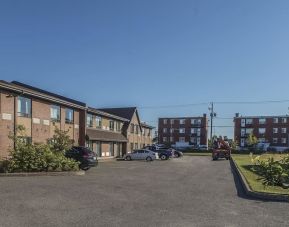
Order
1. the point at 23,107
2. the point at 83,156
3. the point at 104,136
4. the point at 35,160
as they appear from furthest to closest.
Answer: the point at 104,136
the point at 23,107
the point at 83,156
the point at 35,160

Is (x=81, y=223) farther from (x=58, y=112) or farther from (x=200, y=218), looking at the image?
(x=58, y=112)

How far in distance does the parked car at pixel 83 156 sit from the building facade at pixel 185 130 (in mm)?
A: 94887

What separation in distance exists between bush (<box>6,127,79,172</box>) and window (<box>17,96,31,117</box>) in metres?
5.81

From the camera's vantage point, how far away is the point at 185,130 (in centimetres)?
12406

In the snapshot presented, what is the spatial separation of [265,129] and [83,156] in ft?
306

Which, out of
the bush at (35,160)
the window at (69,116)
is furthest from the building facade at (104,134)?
the bush at (35,160)

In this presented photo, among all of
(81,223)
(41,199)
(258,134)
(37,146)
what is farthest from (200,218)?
(258,134)

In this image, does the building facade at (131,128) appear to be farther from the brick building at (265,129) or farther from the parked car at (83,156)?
the brick building at (265,129)

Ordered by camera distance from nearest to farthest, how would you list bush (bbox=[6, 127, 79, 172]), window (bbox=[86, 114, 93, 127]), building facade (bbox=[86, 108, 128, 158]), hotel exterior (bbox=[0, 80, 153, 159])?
bush (bbox=[6, 127, 79, 172]) < hotel exterior (bbox=[0, 80, 153, 159]) < window (bbox=[86, 114, 93, 127]) < building facade (bbox=[86, 108, 128, 158])

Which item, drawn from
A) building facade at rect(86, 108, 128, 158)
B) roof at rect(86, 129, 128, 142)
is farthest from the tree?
roof at rect(86, 129, 128, 142)

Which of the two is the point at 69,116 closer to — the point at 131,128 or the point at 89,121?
the point at 89,121

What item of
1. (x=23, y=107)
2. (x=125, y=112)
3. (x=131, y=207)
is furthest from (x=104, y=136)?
(x=131, y=207)

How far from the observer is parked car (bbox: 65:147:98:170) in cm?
2816

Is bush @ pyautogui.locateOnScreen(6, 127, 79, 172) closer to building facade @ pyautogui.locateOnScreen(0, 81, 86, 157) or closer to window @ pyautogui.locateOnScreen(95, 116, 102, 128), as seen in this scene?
building facade @ pyautogui.locateOnScreen(0, 81, 86, 157)
